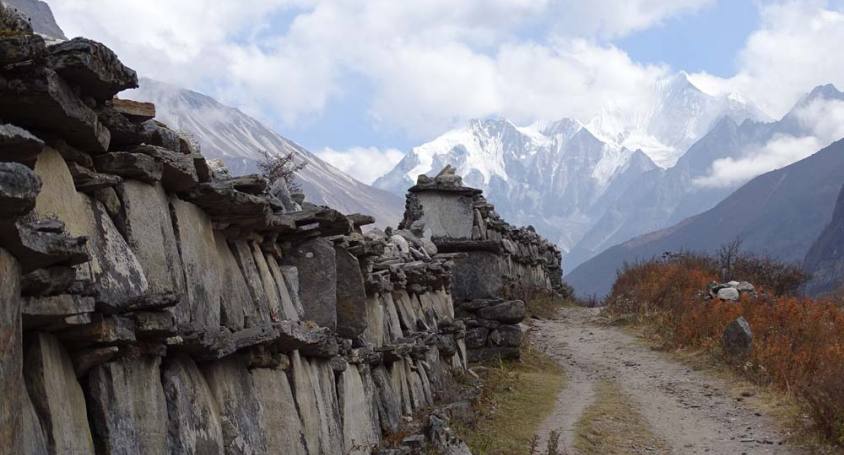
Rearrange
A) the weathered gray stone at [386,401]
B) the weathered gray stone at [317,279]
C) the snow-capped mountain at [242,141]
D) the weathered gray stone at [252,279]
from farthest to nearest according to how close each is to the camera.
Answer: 1. the snow-capped mountain at [242,141]
2. the weathered gray stone at [386,401]
3. the weathered gray stone at [317,279]
4. the weathered gray stone at [252,279]

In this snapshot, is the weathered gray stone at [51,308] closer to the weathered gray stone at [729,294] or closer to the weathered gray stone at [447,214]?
the weathered gray stone at [447,214]

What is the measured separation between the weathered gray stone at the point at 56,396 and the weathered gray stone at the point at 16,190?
865 mm

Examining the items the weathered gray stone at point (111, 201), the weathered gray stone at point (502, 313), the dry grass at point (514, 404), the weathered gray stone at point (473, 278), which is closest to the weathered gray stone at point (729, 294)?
the dry grass at point (514, 404)

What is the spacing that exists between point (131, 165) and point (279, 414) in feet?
7.73

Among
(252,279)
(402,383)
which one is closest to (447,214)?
(402,383)

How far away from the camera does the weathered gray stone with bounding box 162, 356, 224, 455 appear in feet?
17.4

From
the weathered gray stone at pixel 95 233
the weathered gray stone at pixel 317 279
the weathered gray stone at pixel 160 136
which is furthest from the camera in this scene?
the weathered gray stone at pixel 317 279

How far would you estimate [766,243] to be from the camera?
116 metres

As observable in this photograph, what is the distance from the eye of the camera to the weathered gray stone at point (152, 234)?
18.0 ft

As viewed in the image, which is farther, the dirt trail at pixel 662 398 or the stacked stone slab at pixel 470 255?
the stacked stone slab at pixel 470 255

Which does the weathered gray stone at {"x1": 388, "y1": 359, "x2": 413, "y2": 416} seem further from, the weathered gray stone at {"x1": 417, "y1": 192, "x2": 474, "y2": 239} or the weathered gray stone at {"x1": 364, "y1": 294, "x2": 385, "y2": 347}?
the weathered gray stone at {"x1": 417, "y1": 192, "x2": 474, "y2": 239}

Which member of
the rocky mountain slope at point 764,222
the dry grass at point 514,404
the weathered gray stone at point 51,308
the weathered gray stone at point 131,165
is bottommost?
the dry grass at point 514,404

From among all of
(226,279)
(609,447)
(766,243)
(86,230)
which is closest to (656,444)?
(609,447)

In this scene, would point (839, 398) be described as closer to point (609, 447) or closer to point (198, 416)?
point (609, 447)
